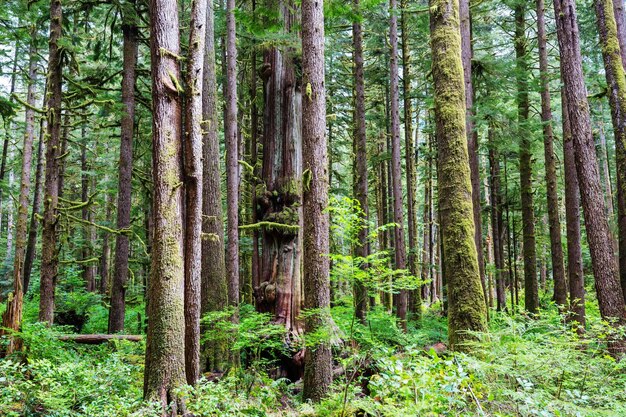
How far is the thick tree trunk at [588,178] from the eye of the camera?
844cm

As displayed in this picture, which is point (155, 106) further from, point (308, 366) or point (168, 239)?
point (308, 366)

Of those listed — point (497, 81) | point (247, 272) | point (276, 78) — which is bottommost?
point (247, 272)

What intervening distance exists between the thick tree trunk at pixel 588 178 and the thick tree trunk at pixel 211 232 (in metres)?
7.81

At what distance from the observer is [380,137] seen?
81.0ft

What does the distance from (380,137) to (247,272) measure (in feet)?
37.4

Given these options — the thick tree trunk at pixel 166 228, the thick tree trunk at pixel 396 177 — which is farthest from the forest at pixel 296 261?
the thick tree trunk at pixel 396 177

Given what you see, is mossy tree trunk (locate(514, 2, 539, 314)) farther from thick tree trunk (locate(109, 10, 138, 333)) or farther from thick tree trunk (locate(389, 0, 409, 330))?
thick tree trunk (locate(109, 10, 138, 333))

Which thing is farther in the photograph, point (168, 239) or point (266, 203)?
point (266, 203)

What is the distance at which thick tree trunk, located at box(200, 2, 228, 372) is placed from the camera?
28.6 feet

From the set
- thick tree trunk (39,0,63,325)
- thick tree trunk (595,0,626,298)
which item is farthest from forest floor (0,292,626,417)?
thick tree trunk (595,0,626,298)

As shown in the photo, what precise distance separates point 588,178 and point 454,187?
4661 mm

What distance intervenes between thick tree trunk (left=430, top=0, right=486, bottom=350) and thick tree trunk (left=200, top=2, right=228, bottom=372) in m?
4.69

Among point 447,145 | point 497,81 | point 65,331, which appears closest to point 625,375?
point 447,145

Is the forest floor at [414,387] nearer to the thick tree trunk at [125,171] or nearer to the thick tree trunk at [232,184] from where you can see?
the thick tree trunk at [232,184]
